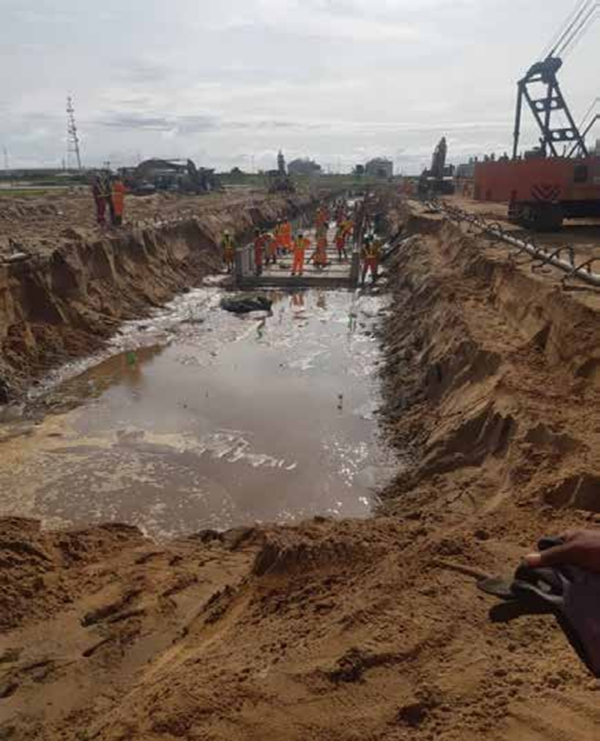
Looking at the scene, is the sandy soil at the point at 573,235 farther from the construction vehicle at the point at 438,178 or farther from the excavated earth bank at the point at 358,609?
the construction vehicle at the point at 438,178

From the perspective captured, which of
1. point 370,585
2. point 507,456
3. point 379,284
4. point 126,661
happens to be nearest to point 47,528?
point 126,661

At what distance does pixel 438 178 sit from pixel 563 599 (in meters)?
47.6

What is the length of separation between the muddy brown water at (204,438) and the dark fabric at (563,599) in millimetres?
5546

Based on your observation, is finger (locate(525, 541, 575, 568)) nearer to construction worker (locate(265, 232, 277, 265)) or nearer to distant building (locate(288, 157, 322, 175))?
construction worker (locate(265, 232, 277, 265))

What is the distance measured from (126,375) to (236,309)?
6302 millimetres

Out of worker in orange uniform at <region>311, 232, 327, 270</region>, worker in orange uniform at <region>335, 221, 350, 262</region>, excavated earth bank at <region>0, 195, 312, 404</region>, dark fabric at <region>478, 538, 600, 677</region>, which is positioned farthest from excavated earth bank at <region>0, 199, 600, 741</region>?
worker in orange uniform at <region>335, 221, 350, 262</region>

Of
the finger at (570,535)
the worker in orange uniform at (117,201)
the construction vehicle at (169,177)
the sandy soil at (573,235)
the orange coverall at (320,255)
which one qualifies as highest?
the construction vehicle at (169,177)

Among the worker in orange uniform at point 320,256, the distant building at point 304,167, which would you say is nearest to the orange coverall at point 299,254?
the worker in orange uniform at point 320,256

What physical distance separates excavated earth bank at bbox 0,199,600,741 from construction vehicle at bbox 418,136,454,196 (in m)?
37.8

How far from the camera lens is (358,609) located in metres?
3.65

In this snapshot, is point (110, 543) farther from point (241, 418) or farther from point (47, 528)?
point (241, 418)

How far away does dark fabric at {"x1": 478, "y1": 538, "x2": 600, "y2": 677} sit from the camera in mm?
1741

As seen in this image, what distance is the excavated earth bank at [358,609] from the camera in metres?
2.89

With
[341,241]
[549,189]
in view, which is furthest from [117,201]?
[549,189]
